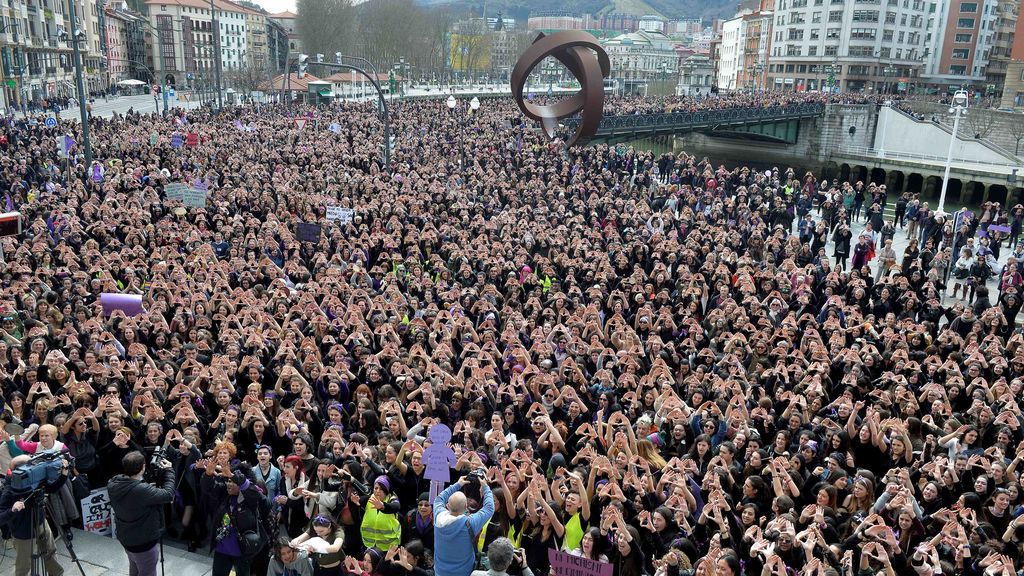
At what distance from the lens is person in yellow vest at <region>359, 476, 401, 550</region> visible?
6125 mm

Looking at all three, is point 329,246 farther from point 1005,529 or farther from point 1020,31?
point 1020,31

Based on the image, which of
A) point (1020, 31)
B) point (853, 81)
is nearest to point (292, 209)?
point (1020, 31)

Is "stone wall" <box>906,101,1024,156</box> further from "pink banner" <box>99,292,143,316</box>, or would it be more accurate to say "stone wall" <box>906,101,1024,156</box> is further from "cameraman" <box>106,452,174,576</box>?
"cameraman" <box>106,452,174,576</box>

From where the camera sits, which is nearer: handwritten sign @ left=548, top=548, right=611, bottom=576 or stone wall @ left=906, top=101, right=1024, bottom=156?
handwritten sign @ left=548, top=548, right=611, bottom=576

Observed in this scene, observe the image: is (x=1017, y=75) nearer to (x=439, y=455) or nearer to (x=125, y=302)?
(x=125, y=302)

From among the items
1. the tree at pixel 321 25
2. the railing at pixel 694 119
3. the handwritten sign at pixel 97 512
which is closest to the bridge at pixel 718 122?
the railing at pixel 694 119

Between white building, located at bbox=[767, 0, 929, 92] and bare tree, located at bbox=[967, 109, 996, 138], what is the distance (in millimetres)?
36877

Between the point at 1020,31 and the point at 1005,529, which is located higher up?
the point at 1020,31

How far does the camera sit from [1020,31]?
229 feet

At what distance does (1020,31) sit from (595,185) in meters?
64.1

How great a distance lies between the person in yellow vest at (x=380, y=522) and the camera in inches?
241

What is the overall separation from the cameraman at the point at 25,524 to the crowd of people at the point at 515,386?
35cm

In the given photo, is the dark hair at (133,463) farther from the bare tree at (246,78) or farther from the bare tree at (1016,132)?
the bare tree at (246,78)

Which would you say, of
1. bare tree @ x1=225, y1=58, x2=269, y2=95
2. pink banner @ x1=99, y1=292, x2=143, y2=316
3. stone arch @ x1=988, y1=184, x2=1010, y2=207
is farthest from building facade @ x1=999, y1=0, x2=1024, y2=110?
pink banner @ x1=99, y1=292, x2=143, y2=316
